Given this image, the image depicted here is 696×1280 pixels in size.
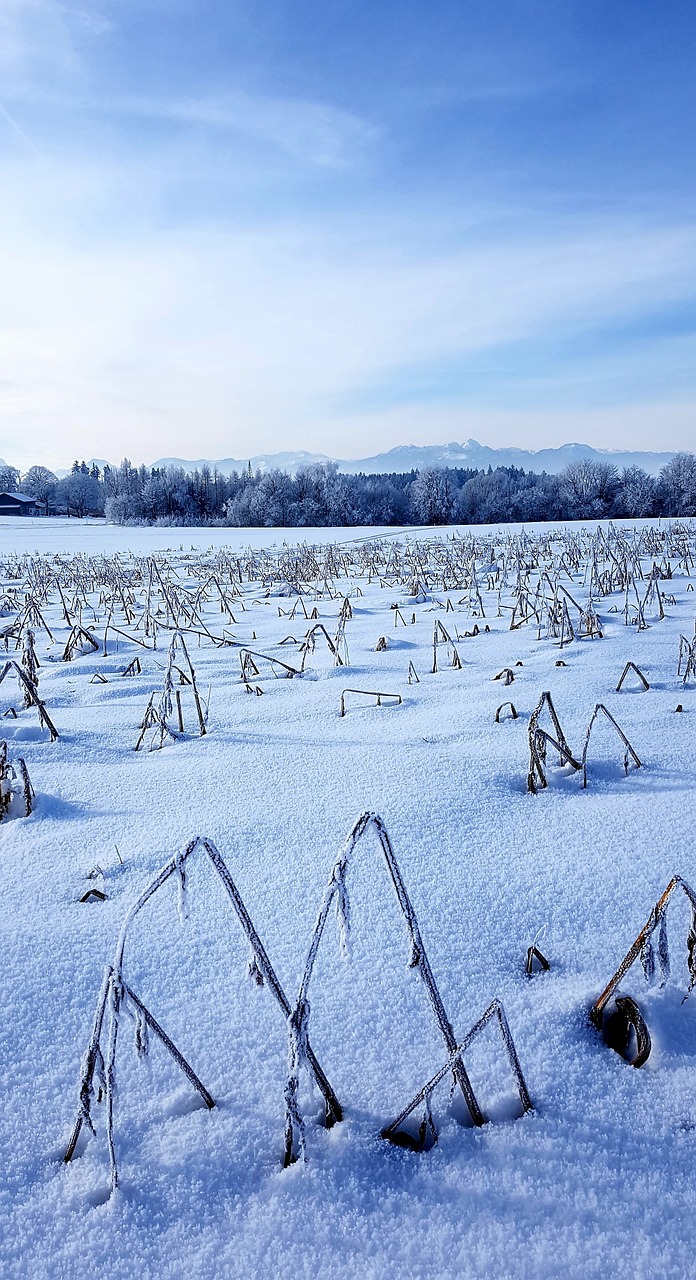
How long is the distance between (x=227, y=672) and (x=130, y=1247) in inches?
129

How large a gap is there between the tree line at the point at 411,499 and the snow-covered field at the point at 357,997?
144 feet

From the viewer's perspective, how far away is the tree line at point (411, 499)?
44656 millimetres

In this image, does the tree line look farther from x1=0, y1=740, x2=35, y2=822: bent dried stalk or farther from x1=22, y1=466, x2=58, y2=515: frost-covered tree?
x1=0, y1=740, x2=35, y2=822: bent dried stalk

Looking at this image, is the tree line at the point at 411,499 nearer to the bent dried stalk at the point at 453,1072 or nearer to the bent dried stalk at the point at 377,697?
the bent dried stalk at the point at 377,697

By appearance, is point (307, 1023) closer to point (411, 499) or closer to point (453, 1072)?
point (453, 1072)

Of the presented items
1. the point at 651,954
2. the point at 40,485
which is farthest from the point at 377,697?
the point at 40,485

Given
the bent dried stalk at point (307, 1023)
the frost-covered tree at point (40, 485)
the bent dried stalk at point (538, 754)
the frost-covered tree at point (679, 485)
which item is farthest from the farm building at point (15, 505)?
the bent dried stalk at point (307, 1023)

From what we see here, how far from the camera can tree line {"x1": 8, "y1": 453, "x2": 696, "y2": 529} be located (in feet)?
Answer: 147

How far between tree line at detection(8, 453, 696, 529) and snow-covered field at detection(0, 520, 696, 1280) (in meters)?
43.9

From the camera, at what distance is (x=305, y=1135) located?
97cm

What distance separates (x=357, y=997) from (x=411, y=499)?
5670 cm

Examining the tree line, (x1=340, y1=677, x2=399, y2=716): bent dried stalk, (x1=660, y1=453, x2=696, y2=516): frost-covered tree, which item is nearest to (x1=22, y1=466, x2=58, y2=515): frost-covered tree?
the tree line

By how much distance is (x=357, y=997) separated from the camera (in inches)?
47.6

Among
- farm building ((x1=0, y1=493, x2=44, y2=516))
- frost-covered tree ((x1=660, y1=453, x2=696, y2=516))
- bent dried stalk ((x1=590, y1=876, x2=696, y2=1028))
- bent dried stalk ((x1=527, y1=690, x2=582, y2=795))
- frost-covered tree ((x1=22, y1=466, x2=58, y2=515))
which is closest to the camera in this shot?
bent dried stalk ((x1=590, y1=876, x2=696, y2=1028))
